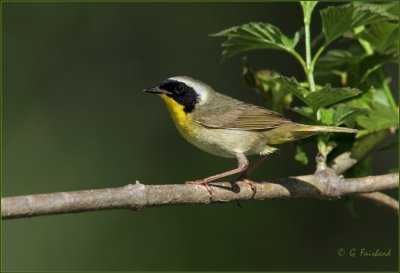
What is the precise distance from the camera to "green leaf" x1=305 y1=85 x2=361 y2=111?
3.31 meters

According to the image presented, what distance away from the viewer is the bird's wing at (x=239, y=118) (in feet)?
14.3

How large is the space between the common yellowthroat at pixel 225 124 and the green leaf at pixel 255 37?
652 millimetres

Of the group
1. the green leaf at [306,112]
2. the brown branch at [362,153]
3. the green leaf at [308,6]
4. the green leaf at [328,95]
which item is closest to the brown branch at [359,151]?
the brown branch at [362,153]

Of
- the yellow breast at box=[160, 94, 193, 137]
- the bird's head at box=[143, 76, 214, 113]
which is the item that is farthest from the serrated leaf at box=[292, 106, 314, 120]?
the bird's head at box=[143, 76, 214, 113]

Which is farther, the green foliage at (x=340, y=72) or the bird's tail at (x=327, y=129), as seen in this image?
the bird's tail at (x=327, y=129)

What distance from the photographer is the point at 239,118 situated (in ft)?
15.1

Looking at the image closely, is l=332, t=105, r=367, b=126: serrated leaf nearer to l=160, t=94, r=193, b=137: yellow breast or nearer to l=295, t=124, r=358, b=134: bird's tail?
l=295, t=124, r=358, b=134: bird's tail

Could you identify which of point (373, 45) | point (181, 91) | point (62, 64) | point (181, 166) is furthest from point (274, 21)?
point (373, 45)

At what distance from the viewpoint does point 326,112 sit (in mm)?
3664

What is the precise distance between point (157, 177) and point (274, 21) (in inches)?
103

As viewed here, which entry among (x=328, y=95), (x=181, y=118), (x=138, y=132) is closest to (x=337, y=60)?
(x=328, y=95)

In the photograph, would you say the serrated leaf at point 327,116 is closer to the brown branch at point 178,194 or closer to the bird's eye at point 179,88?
the brown branch at point 178,194

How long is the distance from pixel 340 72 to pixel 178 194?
61.8 inches

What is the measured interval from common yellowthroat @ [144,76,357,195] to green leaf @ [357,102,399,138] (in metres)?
0.54
